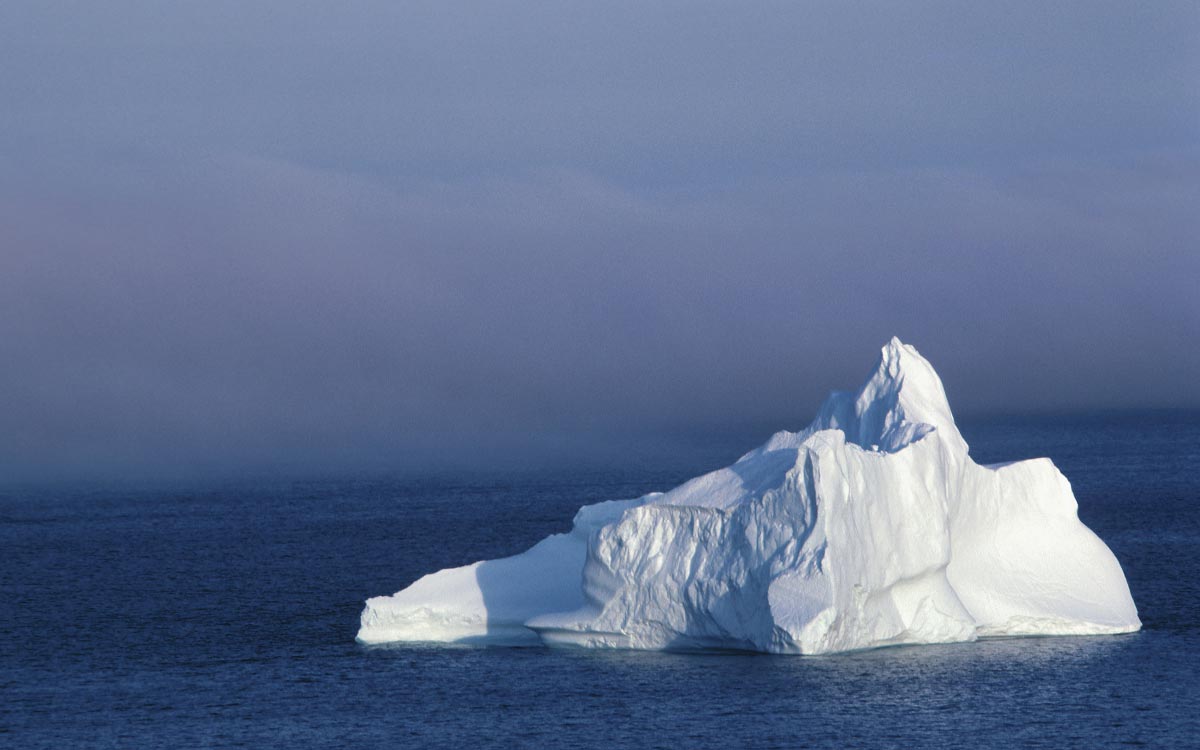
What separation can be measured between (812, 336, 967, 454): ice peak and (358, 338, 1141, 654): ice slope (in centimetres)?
8

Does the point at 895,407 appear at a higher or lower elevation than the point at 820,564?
higher

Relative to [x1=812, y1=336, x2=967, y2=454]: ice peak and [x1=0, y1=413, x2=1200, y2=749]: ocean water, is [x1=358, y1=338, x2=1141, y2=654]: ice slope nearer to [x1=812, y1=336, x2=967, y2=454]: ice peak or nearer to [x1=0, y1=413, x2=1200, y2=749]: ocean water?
[x1=812, y1=336, x2=967, y2=454]: ice peak

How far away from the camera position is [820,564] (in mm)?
29625

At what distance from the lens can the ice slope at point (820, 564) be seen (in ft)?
99.9

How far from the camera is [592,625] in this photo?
32.0m

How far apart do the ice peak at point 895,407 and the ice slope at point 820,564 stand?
75 mm

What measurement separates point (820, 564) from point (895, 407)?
283 inches

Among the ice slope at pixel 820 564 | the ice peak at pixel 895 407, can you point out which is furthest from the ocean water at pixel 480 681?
the ice peak at pixel 895 407

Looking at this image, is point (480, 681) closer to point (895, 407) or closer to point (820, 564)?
point (820, 564)

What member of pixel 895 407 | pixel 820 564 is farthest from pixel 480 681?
pixel 895 407

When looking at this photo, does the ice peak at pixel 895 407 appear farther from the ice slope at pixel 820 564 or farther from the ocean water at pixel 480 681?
the ocean water at pixel 480 681

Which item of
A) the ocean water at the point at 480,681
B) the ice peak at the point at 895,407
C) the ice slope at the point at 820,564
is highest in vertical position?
the ice peak at the point at 895,407

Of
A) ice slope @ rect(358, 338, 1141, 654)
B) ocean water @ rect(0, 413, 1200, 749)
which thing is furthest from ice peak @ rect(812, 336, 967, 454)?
ocean water @ rect(0, 413, 1200, 749)

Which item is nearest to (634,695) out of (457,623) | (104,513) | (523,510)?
(457,623)
